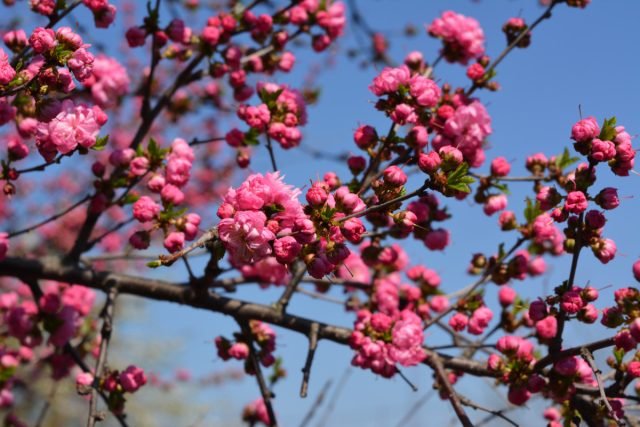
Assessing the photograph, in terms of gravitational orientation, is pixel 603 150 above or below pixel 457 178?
above

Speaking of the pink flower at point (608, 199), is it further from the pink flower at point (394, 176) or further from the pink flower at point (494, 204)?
the pink flower at point (494, 204)

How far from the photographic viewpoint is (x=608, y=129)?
2188 millimetres

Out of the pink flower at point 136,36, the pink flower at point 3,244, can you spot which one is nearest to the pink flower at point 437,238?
the pink flower at point 136,36

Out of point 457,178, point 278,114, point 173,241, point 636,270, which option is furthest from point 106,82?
point 636,270

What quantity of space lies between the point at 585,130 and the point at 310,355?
1386mm

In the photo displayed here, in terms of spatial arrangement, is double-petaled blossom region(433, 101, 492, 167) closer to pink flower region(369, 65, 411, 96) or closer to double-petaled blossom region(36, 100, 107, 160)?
pink flower region(369, 65, 411, 96)

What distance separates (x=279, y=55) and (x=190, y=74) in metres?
0.55

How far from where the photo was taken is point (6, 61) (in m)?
2.11

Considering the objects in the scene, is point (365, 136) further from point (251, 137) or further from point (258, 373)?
point (258, 373)

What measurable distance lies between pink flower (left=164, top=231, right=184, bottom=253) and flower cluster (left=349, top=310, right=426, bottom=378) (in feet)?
2.90

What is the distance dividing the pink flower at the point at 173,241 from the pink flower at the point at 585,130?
59.6 inches

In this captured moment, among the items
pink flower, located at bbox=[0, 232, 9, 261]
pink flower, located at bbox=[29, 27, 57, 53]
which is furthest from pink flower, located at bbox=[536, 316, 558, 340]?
pink flower, located at bbox=[0, 232, 9, 261]

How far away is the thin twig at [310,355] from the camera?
2512 mm

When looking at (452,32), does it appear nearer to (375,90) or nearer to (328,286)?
(375,90)
